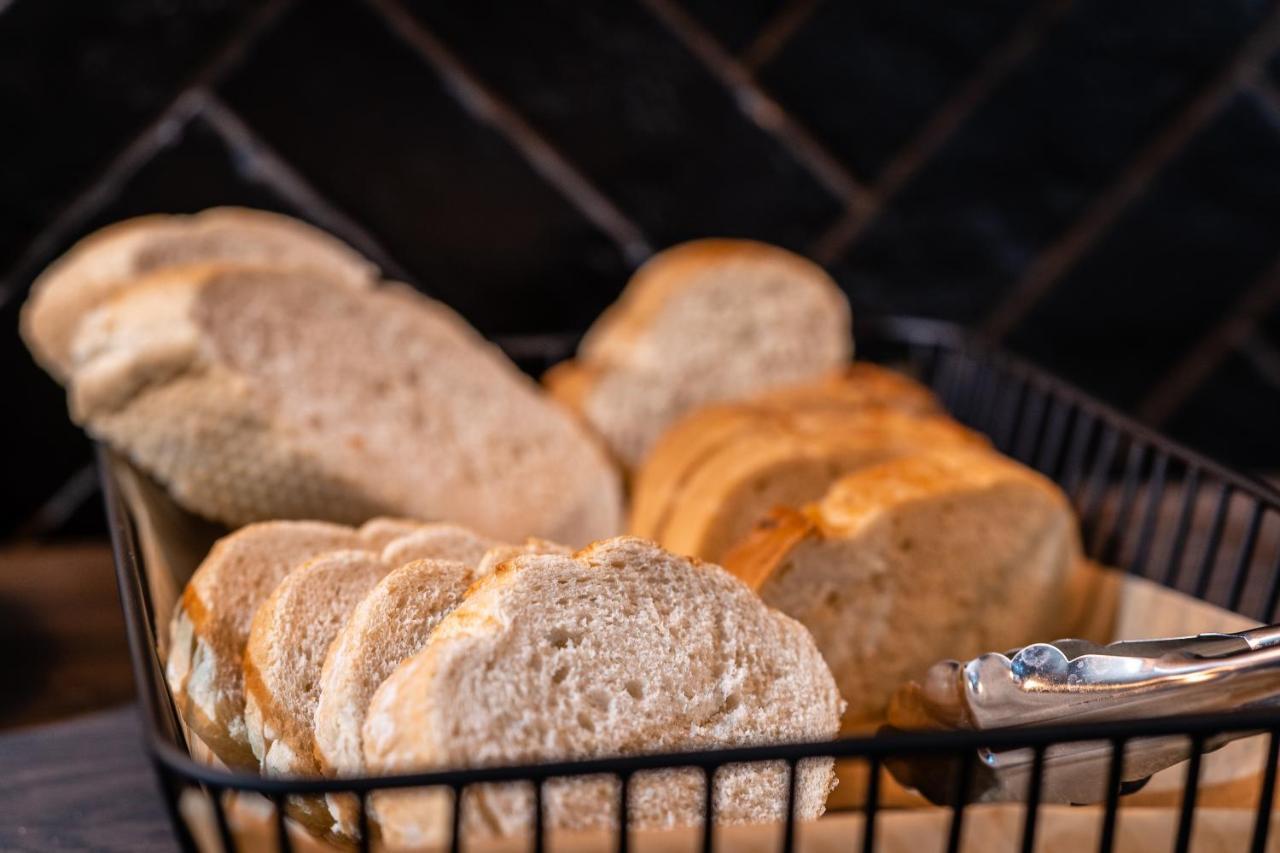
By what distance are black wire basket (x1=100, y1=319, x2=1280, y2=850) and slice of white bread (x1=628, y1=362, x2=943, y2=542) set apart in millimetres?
87

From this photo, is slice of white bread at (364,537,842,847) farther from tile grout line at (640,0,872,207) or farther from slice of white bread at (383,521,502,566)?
tile grout line at (640,0,872,207)

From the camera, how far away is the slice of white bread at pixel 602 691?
52 cm

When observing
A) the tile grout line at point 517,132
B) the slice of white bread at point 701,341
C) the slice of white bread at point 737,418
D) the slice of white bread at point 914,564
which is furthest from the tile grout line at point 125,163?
the slice of white bread at point 914,564

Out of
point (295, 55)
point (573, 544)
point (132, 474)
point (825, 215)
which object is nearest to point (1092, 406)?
point (573, 544)

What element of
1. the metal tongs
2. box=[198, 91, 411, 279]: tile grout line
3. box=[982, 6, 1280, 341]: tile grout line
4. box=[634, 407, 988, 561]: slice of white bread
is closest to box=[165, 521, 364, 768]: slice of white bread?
box=[634, 407, 988, 561]: slice of white bread

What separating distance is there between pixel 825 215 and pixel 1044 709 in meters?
1.01

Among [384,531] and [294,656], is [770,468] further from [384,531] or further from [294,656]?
[294,656]

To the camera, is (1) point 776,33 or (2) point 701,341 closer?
(2) point 701,341

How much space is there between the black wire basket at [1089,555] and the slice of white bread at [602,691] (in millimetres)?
36

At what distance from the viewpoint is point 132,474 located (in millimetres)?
926

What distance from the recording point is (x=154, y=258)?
1104 millimetres

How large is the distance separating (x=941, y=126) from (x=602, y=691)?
113cm

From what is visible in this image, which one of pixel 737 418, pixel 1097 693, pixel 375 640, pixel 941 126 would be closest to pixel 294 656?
pixel 375 640

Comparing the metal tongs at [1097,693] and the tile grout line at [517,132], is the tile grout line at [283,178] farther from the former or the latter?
the metal tongs at [1097,693]
